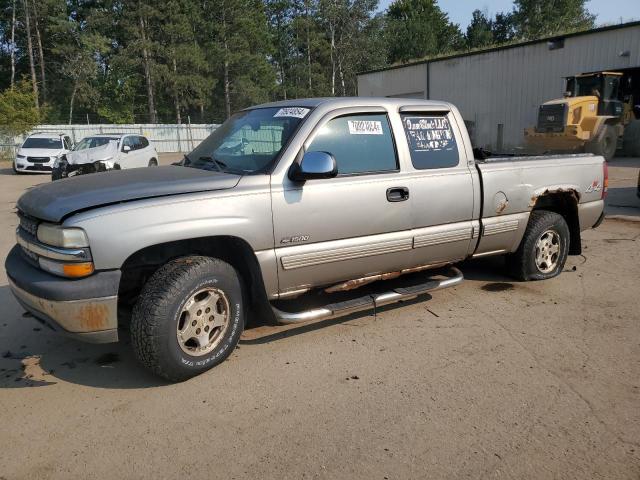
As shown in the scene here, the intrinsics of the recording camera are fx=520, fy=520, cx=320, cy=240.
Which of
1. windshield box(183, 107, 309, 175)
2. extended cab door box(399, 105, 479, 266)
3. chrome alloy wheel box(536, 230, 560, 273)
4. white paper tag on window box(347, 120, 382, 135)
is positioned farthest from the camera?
chrome alloy wheel box(536, 230, 560, 273)

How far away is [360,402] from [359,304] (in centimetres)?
100

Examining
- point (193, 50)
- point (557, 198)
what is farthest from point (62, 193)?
point (193, 50)

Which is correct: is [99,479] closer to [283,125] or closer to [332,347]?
[332,347]

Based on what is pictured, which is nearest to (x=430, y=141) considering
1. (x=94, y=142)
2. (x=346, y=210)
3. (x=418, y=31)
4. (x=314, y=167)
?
(x=346, y=210)

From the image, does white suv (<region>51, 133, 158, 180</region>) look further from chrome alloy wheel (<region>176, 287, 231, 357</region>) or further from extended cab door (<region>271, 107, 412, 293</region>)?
chrome alloy wheel (<region>176, 287, 231, 357</region>)

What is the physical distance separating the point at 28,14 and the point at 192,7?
12.7m

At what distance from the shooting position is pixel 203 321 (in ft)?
11.6

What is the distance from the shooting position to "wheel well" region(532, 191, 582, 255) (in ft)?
18.0

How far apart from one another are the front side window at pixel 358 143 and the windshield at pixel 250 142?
244 millimetres

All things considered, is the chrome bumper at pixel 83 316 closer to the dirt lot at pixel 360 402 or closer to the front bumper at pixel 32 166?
the dirt lot at pixel 360 402

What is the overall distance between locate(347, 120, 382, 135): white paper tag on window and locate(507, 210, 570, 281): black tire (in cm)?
209

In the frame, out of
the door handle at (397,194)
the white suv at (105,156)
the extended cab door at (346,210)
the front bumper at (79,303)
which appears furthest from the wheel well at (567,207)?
the white suv at (105,156)

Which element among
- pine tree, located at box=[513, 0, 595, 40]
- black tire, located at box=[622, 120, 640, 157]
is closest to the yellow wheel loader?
black tire, located at box=[622, 120, 640, 157]

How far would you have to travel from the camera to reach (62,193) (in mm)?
3393
